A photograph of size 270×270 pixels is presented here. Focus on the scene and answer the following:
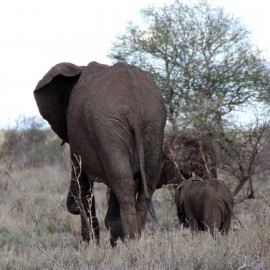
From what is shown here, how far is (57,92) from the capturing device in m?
7.24

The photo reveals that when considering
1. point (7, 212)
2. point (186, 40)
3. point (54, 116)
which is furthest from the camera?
point (186, 40)

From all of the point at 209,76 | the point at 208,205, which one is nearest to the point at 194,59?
the point at 209,76

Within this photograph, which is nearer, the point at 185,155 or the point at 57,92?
the point at 57,92

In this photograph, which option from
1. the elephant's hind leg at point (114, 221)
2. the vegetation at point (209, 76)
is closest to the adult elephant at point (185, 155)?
the vegetation at point (209, 76)

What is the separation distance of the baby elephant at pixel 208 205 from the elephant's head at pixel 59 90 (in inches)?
66.1

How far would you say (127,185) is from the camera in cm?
602

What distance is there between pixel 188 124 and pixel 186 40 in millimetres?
3052

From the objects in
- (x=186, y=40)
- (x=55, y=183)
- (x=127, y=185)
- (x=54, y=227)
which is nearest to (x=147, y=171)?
(x=127, y=185)

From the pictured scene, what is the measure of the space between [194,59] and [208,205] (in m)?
6.11

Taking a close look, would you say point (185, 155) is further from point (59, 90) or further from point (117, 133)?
point (117, 133)

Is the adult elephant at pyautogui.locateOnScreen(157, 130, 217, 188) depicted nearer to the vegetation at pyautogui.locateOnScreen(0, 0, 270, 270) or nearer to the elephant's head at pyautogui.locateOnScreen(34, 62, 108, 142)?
the vegetation at pyautogui.locateOnScreen(0, 0, 270, 270)

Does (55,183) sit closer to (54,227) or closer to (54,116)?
(54,227)

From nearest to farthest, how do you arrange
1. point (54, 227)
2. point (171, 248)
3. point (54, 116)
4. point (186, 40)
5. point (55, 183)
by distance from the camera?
point (171, 248) < point (54, 116) < point (54, 227) < point (186, 40) < point (55, 183)

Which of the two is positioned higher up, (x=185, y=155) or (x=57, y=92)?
(x=57, y=92)
